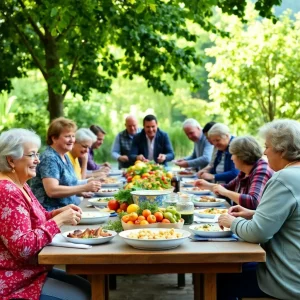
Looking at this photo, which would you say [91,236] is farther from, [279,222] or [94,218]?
[279,222]

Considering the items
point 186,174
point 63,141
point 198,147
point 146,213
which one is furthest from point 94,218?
point 198,147

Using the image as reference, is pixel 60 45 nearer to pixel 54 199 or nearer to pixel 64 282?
pixel 54 199

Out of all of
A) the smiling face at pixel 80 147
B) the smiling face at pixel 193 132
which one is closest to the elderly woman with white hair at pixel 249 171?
the smiling face at pixel 80 147

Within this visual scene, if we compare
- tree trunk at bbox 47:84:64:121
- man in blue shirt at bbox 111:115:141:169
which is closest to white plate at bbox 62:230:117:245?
man in blue shirt at bbox 111:115:141:169

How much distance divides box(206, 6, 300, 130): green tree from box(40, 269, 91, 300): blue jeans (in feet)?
36.8

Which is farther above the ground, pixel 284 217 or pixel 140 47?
pixel 140 47

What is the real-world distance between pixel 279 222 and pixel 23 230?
1289mm

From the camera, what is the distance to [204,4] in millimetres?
6953

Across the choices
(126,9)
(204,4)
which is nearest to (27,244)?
(204,4)

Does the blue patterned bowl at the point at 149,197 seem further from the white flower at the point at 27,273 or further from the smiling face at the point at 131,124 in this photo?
the smiling face at the point at 131,124

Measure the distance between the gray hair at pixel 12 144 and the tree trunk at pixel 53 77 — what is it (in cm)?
521

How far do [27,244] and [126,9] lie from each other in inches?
219

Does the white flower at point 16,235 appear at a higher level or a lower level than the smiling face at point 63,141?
lower

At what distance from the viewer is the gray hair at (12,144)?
331cm
